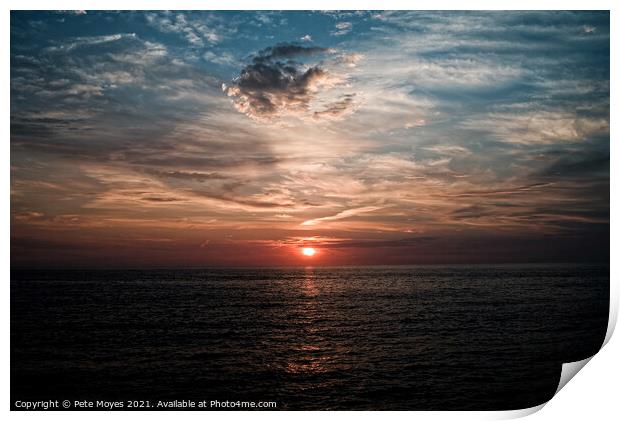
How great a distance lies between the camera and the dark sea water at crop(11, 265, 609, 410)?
778 centimetres

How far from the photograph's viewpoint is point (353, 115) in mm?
8922

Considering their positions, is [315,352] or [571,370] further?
[315,352]

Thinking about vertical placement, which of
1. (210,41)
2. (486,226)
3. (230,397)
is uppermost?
(210,41)

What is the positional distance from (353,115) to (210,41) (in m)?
A: 2.86

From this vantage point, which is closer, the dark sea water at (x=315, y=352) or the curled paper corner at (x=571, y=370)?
the curled paper corner at (x=571, y=370)

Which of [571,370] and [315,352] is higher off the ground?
[571,370]

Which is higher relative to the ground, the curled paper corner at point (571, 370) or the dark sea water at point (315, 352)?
the curled paper corner at point (571, 370)

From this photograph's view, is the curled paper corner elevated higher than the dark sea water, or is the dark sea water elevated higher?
the curled paper corner

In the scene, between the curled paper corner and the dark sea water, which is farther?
the dark sea water

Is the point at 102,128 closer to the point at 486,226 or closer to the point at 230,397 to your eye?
the point at 230,397

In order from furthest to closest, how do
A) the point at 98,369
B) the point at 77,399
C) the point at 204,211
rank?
the point at 204,211 < the point at 98,369 < the point at 77,399

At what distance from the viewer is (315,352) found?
1057 centimetres

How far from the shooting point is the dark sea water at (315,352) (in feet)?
25.5

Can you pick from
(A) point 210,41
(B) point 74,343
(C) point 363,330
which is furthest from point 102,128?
(C) point 363,330
